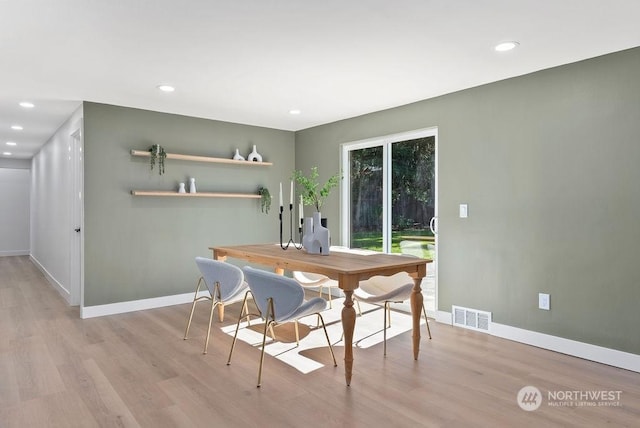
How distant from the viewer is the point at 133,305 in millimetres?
4766

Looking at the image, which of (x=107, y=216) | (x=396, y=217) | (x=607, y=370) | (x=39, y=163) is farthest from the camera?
(x=39, y=163)

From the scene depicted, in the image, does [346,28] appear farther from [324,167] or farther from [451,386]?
[324,167]

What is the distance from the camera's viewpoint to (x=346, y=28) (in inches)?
105

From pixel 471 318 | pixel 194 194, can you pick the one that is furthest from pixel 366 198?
pixel 194 194

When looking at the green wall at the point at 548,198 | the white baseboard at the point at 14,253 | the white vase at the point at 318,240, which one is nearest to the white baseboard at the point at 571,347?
the green wall at the point at 548,198

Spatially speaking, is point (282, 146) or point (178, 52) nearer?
point (178, 52)

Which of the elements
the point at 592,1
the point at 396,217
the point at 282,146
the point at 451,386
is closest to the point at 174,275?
the point at 282,146

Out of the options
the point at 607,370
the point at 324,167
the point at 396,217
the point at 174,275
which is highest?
the point at 324,167

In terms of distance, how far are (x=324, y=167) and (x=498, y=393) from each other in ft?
12.2

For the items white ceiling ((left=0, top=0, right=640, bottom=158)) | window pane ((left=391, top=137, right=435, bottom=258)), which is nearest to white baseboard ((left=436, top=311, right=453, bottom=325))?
window pane ((left=391, top=137, right=435, bottom=258))

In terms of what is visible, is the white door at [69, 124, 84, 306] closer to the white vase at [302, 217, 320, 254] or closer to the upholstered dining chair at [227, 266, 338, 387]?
the white vase at [302, 217, 320, 254]

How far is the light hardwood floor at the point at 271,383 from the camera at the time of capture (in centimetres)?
234

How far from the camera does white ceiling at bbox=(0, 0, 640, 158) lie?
2.43 m
